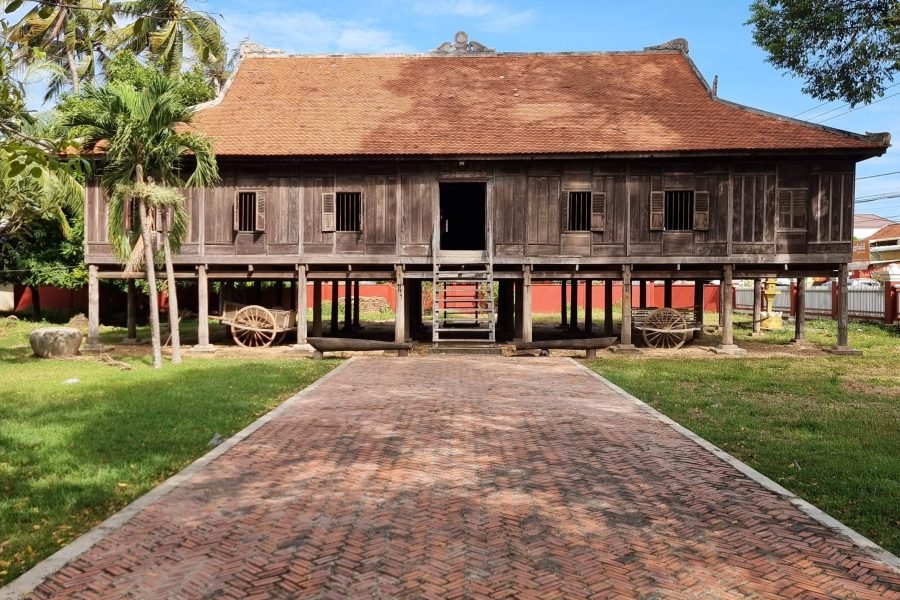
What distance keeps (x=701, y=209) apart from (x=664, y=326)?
3.48 meters

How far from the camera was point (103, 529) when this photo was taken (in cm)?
518

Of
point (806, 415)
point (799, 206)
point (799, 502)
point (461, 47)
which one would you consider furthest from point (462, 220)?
point (799, 502)

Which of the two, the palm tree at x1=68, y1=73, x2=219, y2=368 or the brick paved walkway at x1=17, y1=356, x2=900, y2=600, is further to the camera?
the palm tree at x1=68, y1=73, x2=219, y2=368

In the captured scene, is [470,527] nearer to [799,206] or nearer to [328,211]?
[328,211]

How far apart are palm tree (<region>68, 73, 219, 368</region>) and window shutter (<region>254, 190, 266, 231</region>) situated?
2716mm

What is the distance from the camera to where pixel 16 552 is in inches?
192

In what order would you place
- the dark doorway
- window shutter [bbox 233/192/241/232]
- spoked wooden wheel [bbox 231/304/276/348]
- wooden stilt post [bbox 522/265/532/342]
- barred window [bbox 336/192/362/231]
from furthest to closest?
the dark doorway
spoked wooden wheel [bbox 231/304/276/348]
barred window [bbox 336/192/362/231]
window shutter [bbox 233/192/241/232]
wooden stilt post [bbox 522/265/532/342]

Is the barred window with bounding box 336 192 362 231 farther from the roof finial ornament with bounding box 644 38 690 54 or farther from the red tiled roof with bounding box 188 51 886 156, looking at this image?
the roof finial ornament with bounding box 644 38 690 54

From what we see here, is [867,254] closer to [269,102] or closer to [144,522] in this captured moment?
[269,102]

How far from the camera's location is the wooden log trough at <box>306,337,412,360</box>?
16.6 metres

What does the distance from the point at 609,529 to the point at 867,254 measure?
66.1 feet

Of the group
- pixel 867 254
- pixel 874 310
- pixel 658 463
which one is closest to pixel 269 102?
pixel 658 463

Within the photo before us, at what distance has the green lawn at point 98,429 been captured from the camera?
562 cm

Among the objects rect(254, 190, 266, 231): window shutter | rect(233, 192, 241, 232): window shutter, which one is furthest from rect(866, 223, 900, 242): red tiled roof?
rect(233, 192, 241, 232): window shutter
